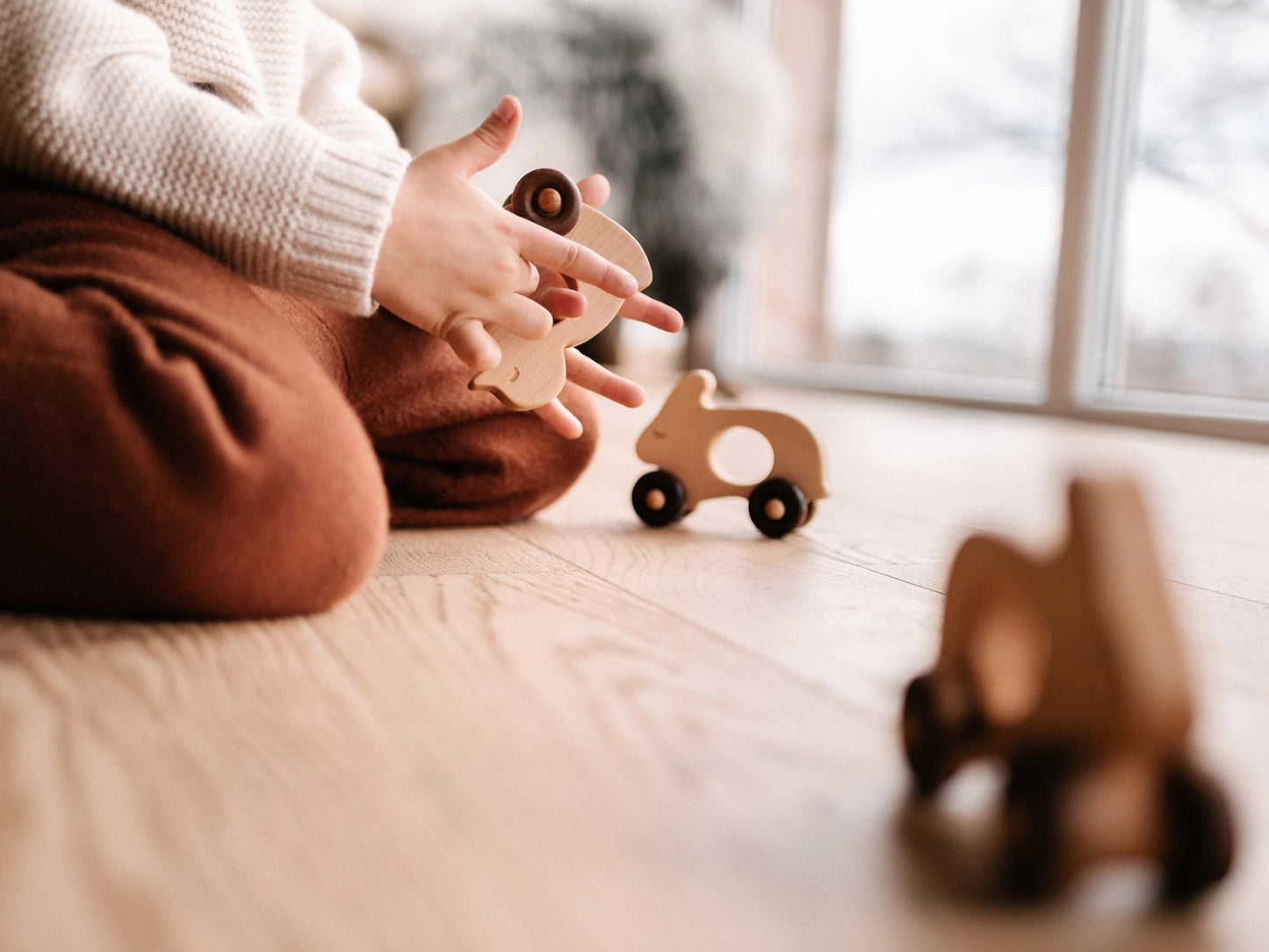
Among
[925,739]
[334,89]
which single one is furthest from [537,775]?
[334,89]

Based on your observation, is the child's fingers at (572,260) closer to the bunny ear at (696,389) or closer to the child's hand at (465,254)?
the child's hand at (465,254)

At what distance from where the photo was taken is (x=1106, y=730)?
28cm

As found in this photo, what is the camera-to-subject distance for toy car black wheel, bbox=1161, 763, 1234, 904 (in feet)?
0.94

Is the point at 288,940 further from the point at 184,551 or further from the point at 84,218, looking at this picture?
the point at 84,218

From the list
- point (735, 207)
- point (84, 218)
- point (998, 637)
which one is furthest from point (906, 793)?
point (735, 207)

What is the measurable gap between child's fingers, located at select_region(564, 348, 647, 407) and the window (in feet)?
4.03

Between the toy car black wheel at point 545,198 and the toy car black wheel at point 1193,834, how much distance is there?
0.47m

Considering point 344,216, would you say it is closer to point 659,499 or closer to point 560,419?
point 560,419

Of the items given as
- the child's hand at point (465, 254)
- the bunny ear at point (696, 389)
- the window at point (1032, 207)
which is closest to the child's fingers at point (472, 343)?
the child's hand at point (465, 254)

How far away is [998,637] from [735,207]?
201cm

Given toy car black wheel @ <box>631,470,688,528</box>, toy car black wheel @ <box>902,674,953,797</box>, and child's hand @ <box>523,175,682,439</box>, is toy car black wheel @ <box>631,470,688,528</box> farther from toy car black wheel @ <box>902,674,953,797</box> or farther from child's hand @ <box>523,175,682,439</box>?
toy car black wheel @ <box>902,674,953,797</box>

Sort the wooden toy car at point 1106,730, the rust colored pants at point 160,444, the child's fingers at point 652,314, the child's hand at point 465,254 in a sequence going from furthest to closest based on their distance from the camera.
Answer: the child's fingers at point 652,314 → the child's hand at point 465,254 → the rust colored pants at point 160,444 → the wooden toy car at point 1106,730

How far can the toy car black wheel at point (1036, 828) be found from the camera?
0.28 metres

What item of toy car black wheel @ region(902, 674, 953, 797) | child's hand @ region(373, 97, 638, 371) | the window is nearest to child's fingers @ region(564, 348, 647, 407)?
child's hand @ region(373, 97, 638, 371)
